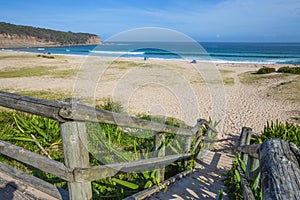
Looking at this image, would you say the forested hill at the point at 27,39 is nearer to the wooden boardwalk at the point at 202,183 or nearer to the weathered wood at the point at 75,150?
the wooden boardwalk at the point at 202,183

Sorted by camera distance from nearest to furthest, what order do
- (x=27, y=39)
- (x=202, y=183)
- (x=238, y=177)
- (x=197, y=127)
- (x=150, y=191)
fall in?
(x=150, y=191), (x=238, y=177), (x=202, y=183), (x=197, y=127), (x=27, y=39)

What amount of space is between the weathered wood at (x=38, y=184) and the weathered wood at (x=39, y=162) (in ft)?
1.01

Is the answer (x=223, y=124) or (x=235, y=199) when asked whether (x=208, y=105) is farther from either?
(x=235, y=199)

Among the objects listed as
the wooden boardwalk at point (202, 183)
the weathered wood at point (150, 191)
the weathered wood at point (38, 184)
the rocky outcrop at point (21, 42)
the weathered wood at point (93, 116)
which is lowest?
the wooden boardwalk at point (202, 183)

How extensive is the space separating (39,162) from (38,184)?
18.5 inches

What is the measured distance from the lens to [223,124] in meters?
8.66

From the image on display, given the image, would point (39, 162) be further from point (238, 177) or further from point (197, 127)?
point (197, 127)

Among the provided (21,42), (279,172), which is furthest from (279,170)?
(21,42)

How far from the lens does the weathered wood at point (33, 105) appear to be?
1.43m

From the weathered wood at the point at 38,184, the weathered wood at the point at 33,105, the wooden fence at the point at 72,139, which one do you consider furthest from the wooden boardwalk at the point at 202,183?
the weathered wood at the point at 33,105

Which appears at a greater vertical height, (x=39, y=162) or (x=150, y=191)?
(x=39, y=162)

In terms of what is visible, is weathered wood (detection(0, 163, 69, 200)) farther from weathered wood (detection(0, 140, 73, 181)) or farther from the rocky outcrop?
the rocky outcrop

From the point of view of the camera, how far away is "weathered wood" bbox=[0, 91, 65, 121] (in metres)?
1.43

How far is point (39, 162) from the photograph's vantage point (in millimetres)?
A: 1739
